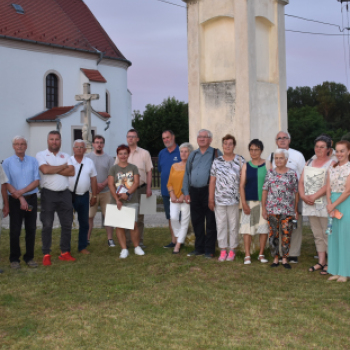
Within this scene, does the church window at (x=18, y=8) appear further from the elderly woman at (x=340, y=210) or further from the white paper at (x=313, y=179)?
the elderly woman at (x=340, y=210)

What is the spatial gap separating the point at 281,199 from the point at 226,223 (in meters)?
0.97

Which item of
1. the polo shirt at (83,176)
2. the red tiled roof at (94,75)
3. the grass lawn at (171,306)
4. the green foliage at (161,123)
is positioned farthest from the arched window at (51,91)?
the grass lawn at (171,306)

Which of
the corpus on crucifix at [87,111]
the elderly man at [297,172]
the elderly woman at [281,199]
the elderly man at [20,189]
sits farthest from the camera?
the corpus on crucifix at [87,111]

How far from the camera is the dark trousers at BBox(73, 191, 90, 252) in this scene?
325 inches

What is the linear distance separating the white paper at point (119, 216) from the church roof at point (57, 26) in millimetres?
21458

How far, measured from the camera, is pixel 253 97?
27.2ft

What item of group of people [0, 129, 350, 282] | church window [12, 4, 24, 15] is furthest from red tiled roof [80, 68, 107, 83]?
group of people [0, 129, 350, 282]

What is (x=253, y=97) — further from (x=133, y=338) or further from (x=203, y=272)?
(x=133, y=338)

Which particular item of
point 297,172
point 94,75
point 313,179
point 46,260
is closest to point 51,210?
point 46,260

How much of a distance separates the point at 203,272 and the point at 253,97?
311 centimetres

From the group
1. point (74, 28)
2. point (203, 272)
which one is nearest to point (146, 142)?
point (74, 28)

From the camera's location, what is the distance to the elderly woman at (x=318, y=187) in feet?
22.3

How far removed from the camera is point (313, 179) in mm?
6840

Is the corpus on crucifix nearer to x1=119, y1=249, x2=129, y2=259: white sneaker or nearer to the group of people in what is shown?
the group of people
